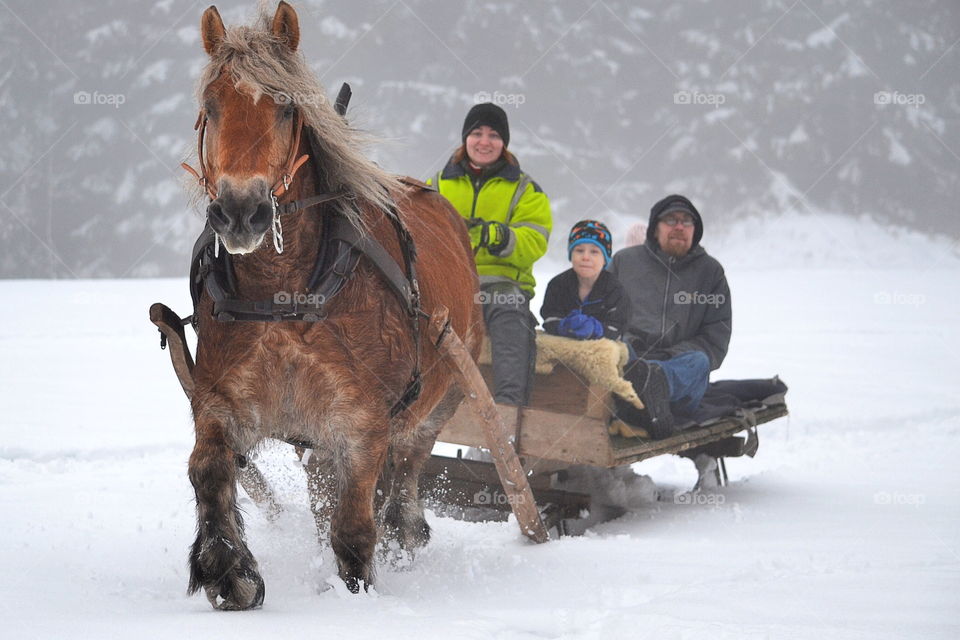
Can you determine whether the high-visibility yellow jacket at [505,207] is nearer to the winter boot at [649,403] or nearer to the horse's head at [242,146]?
the winter boot at [649,403]

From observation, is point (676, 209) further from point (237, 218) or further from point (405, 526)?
point (237, 218)

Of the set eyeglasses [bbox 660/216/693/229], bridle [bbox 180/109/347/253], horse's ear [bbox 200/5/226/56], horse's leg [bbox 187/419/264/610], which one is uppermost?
eyeglasses [bbox 660/216/693/229]

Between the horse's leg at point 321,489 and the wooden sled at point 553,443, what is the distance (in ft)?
3.15

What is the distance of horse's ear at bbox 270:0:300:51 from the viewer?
9.40ft

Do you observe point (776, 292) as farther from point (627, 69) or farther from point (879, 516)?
point (879, 516)

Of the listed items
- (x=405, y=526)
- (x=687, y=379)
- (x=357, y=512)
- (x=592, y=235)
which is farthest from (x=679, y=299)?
(x=357, y=512)

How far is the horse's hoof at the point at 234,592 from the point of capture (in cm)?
278

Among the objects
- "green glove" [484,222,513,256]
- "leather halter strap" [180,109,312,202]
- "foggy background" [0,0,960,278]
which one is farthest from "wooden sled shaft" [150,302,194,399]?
"foggy background" [0,0,960,278]

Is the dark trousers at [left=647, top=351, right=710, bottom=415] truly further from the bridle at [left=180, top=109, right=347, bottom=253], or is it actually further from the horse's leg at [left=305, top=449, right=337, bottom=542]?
the bridle at [left=180, top=109, right=347, bottom=253]

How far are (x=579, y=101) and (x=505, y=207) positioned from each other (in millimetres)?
16951

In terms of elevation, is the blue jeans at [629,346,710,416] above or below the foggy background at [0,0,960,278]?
below

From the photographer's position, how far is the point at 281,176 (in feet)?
8.87

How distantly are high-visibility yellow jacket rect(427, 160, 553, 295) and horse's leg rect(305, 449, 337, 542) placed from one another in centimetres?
151

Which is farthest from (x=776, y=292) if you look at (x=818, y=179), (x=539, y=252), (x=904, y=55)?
(x=539, y=252)
